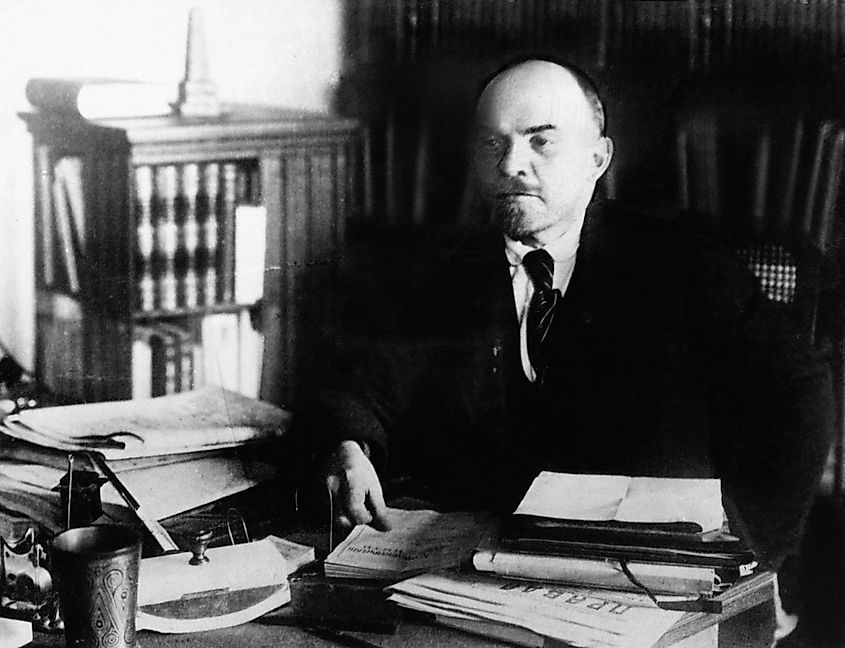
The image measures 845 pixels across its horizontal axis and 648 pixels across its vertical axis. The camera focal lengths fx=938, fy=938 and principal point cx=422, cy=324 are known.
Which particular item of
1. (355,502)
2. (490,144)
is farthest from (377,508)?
(490,144)

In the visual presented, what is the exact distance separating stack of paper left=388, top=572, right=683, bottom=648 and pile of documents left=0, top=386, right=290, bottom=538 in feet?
1.17

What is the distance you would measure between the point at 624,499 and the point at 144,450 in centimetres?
78

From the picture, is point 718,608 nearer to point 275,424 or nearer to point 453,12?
point 275,424

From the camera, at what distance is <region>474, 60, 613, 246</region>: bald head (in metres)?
1.49

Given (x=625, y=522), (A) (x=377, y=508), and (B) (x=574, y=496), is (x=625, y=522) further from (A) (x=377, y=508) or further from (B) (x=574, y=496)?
(A) (x=377, y=508)

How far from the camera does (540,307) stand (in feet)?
5.02

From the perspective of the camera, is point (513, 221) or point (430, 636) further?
point (513, 221)

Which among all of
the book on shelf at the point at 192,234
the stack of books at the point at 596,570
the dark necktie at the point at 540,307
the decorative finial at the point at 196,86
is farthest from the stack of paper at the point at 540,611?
the decorative finial at the point at 196,86

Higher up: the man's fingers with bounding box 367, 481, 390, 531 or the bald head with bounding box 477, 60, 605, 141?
the bald head with bounding box 477, 60, 605, 141

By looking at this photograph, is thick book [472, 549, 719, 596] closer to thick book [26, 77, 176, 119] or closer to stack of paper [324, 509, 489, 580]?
stack of paper [324, 509, 489, 580]

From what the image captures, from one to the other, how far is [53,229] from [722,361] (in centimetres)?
110

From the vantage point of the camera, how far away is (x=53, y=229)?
1525mm

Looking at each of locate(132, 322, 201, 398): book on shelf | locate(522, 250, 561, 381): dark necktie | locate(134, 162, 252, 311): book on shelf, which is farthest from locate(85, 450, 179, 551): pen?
locate(522, 250, 561, 381): dark necktie

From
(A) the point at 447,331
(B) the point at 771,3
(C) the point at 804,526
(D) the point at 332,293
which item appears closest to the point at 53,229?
(D) the point at 332,293
